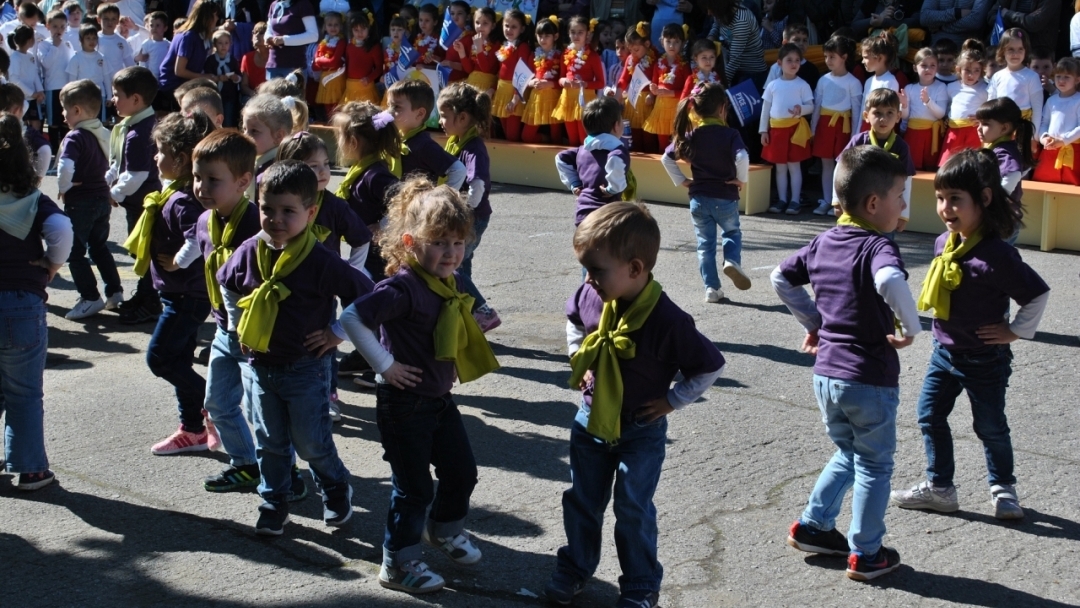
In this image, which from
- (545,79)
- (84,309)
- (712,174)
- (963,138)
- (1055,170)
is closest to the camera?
(84,309)

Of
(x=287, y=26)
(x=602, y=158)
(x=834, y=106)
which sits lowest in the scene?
(x=602, y=158)

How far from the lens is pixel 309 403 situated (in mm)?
4664

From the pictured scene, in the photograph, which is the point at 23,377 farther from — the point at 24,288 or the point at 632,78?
the point at 632,78

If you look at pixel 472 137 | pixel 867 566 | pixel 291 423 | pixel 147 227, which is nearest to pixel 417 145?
pixel 472 137

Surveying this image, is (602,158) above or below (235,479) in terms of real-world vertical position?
above

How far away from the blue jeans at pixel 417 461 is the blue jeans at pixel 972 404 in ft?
6.34

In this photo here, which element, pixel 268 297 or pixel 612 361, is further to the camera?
pixel 268 297

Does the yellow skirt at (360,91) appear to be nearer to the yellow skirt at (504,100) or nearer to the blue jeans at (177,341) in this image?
the yellow skirt at (504,100)

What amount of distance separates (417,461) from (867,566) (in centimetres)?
166

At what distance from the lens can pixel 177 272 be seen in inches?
223

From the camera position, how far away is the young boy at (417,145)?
22.7ft

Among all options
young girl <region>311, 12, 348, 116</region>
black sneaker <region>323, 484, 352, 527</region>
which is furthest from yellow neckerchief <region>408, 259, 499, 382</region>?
young girl <region>311, 12, 348, 116</region>

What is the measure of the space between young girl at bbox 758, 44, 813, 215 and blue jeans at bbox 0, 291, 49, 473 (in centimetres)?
842

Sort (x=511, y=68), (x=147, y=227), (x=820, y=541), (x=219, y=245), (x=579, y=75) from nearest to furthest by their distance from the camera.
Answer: (x=820, y=541) < (x=219, y=245) < (x=147, y=227) < (x=579, y=75) < (x=511, y=68)
